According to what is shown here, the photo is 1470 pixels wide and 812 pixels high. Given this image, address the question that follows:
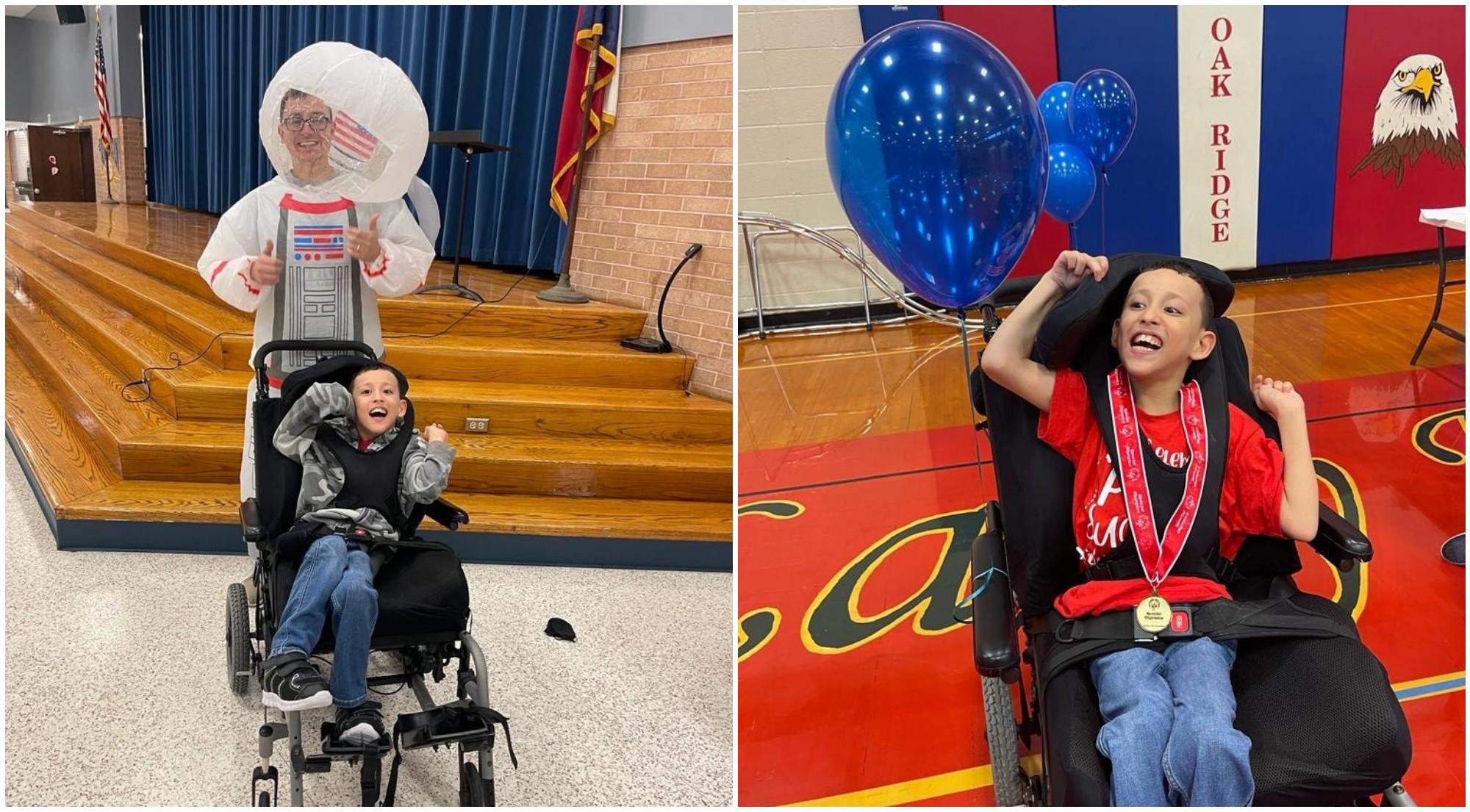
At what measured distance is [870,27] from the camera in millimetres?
5168

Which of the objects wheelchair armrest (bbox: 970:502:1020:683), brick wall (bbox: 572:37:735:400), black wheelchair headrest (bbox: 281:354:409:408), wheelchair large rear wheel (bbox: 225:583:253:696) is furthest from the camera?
brick wall (bbox: 572:37:735:400)

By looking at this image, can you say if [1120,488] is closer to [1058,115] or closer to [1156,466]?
[1156,466]

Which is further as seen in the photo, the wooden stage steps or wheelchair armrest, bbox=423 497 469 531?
the wooden stage steps

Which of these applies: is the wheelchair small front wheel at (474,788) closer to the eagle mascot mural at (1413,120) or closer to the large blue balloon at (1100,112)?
the large blue balloon at (1100,112)

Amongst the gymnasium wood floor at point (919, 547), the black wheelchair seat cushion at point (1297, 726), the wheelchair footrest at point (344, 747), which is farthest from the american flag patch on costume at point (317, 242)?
the black wheelchair seat cushion at point (1297, 726)

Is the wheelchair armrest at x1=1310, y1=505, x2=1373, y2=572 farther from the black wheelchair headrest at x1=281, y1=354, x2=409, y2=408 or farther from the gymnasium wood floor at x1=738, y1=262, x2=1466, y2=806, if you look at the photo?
the black wheelchair headrest at x1=281, y1=354, x2=409, y2=408

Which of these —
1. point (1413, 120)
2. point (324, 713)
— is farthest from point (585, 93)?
point (1413, 120)

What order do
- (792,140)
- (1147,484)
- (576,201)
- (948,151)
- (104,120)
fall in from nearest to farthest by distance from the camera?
(1147,484), (948,151), (576,201), (792,140), (104,120)

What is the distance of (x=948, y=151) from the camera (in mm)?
2141

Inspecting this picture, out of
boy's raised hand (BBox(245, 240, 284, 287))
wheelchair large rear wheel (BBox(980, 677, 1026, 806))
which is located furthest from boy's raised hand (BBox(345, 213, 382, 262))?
wheelchair large rear wheel (BBox(980, 677, 1026, 806))

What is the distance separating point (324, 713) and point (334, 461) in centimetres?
61

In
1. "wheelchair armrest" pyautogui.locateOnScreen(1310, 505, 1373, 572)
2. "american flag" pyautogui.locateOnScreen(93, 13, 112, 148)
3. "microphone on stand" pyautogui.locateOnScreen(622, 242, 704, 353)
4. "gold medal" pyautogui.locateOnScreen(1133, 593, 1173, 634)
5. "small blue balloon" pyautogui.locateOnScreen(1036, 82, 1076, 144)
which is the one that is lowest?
"gold medal" pyautogui.locateOnScreen(1133, 593, 1173, 634)

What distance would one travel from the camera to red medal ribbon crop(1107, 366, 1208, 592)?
1.74 m

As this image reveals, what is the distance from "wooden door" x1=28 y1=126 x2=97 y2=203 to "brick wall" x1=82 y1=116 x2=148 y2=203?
176 cm
